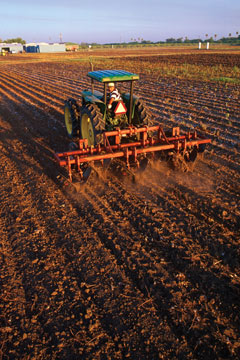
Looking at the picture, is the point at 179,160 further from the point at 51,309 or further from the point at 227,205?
the point at 51,309

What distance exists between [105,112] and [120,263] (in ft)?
11.0

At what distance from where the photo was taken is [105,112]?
563cm

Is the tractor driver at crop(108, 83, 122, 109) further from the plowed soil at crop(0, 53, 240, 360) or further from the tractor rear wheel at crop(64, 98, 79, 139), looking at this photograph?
the plowed soil at crop(0, 53, 240, 360)

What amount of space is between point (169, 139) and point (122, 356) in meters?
3.99

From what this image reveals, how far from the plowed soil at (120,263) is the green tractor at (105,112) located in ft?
3.28

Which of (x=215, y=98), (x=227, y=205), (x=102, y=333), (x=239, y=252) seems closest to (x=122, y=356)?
(x=102, y=333)

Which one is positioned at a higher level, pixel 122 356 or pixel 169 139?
pixel 169 139

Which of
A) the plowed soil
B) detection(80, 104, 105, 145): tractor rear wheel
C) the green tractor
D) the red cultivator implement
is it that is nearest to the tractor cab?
the green tractor

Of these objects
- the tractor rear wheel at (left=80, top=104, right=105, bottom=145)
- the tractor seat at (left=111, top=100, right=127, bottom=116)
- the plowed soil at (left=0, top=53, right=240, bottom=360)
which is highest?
the tractor seat at (left=111, top=100, right=127, bottom=116)

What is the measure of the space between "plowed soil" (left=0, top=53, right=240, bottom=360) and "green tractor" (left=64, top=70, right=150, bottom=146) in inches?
39.4

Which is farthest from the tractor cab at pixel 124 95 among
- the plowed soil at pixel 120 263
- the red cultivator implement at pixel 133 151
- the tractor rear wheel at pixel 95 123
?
the plowed soil at pixel 120 263

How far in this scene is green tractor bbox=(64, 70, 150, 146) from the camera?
530 centimetres

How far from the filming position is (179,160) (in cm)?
561

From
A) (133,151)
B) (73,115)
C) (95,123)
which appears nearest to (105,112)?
(95,123)
